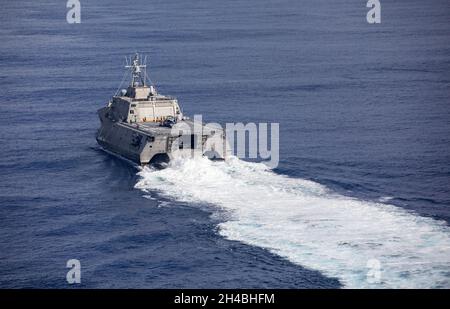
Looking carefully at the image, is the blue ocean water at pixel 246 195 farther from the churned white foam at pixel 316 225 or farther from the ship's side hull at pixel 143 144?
the ship's side hull at pixel 143 144

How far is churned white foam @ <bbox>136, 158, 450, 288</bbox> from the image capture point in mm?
76812

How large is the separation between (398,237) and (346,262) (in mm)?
8118

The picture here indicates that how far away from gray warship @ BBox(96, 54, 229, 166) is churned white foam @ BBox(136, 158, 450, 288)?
2.02 metres

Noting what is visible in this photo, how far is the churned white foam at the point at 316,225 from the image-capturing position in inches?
3024

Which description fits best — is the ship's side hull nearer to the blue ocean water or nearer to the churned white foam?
the churned white foam

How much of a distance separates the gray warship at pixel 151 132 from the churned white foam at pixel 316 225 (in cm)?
202

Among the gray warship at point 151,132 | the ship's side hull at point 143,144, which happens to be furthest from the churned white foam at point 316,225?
the gray warship at point 151,132

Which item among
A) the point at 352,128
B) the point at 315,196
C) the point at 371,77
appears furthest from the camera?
the point at 371,77

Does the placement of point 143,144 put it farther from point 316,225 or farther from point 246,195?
point 316,225

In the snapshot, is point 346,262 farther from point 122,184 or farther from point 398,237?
point 122,184

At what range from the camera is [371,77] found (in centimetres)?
16838

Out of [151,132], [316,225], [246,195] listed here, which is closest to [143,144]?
[151,132]

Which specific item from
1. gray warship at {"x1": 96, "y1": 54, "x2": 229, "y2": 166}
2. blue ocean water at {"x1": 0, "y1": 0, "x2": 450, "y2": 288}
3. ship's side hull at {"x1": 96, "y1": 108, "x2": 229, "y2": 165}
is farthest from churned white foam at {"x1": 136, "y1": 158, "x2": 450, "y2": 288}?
gray warship at {"x1": 96, "y1": 54, "x2": 229, "y2": 166}
